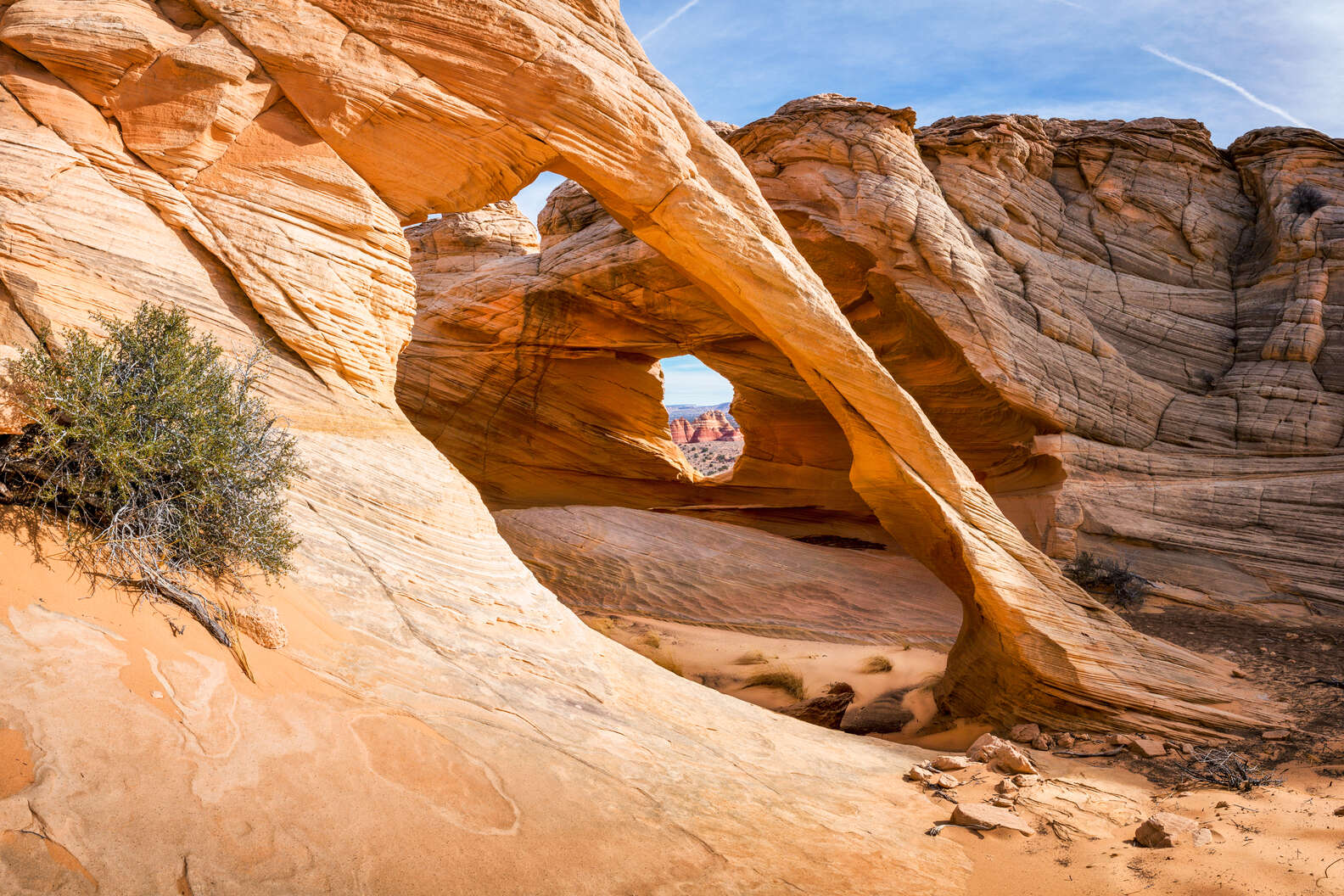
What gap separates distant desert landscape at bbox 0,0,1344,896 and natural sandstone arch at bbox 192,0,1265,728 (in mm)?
40

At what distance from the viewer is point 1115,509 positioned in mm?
12953

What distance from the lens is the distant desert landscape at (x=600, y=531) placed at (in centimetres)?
333

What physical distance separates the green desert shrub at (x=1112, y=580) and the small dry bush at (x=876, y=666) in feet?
11.2

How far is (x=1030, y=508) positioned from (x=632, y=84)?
10.4m

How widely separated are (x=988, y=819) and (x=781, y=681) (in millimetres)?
5203

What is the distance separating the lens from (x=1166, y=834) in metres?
4.64

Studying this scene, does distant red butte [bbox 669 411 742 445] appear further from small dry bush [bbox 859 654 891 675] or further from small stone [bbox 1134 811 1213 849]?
small stone [bbox 1134 811 1213 849]

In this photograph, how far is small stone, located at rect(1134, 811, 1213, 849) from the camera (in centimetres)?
464

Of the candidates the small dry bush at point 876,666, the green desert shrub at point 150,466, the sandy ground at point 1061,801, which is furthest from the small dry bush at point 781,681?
the green desert shrub at point 150,466

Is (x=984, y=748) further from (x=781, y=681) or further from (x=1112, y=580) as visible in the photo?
(x=1112, y=580)

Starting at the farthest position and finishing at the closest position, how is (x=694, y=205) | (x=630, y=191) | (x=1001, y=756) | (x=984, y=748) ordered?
(x=694, y=205) → (x=630, y=191) → (x=984, y=748) → (x=1001, y=756)

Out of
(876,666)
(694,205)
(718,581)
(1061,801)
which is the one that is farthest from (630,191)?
(718,581)

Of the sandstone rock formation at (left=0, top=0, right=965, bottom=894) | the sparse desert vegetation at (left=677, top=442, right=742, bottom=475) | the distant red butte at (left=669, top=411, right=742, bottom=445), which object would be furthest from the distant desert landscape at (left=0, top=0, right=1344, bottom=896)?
the distant red butte at (left=669, top=411, right=742, bottom=445)

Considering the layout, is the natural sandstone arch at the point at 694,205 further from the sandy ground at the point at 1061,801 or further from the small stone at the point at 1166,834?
the small stone at the point at 1166,834
